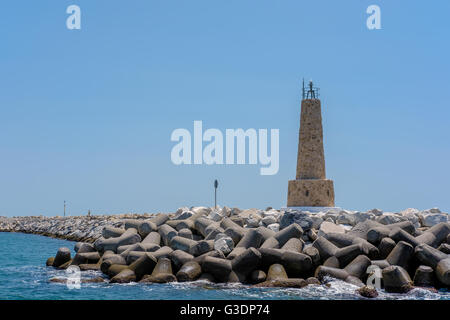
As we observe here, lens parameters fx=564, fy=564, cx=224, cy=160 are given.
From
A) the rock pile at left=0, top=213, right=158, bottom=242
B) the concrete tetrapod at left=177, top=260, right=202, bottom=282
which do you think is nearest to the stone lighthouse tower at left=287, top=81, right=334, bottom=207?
the rock pile at left=0, top=213, right=158, bottom=242

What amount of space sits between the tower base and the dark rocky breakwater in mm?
8455

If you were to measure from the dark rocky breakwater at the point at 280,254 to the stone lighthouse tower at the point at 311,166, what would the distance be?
8.51m

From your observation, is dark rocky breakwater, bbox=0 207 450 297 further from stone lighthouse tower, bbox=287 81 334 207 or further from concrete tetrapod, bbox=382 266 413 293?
stone lighthouse tower, bbox=287 81 334 207

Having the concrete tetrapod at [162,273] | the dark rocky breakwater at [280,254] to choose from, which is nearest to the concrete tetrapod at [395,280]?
the dark rocky breakwater at [280,254]

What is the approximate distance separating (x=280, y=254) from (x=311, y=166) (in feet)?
43.2

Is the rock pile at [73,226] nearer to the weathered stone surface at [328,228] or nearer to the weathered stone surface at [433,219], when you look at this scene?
the weathered stone surface at [328,228]

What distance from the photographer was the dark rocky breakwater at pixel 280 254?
1387 centimetres

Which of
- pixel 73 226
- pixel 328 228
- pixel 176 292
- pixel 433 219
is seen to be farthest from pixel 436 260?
pixel 73 226

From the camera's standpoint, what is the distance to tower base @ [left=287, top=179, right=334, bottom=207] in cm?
2678

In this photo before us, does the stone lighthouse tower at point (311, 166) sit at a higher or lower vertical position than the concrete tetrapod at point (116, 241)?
higher

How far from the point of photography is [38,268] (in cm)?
1852

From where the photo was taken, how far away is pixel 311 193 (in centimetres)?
2683
